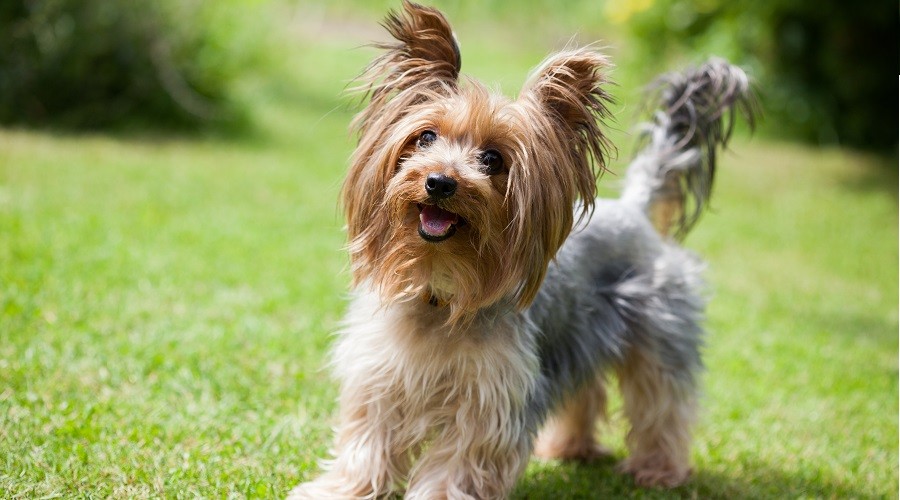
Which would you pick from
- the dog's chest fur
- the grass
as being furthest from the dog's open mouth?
the grass

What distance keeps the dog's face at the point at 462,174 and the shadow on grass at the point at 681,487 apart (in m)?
1.23

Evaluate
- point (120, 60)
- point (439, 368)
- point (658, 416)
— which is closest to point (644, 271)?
point (658, 416)

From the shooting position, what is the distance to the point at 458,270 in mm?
3387

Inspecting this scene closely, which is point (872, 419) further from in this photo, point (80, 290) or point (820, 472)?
point (80, 290)

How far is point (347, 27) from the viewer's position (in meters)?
17.6

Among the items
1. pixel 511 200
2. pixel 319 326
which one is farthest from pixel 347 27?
pixel 511 200

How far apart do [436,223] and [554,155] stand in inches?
20.1

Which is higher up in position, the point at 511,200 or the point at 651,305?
the point at 511,200

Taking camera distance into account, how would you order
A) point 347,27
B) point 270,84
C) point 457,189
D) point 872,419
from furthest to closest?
1. point 347,27
2. point 270,84
3. point 872,419
4. point 457,189

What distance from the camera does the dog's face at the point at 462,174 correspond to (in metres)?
3.29

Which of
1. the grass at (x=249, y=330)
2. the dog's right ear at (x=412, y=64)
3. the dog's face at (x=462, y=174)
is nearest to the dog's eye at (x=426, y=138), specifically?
the dog's face at (x=462, y=174)

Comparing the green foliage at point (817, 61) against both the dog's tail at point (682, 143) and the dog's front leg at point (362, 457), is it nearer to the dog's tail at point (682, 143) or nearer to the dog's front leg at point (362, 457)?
the dog's tail at point (682, 143)

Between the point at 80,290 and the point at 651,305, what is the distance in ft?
11.2

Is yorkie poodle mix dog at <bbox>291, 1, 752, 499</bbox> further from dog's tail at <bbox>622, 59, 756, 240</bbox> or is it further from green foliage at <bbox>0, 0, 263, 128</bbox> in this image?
green foliage at <bbox>0, 0, 263, 128</bbox>
